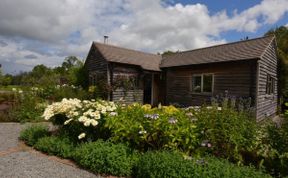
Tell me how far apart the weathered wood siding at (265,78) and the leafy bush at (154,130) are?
761 centimetres

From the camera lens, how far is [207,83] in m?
12.9

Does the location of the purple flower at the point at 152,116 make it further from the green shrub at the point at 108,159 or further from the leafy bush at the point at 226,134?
the leafy bush at the point at 226,134

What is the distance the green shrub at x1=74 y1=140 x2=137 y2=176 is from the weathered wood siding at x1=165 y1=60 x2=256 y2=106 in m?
7.44

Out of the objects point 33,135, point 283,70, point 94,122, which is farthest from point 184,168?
point 283,70

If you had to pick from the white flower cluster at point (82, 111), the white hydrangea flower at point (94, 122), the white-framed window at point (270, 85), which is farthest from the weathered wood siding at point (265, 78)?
the white hydrangea flower at point (94, 122)

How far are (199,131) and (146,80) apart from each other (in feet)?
41.3

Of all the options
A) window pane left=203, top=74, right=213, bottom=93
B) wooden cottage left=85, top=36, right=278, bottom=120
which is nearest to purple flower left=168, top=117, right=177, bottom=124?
wooden cottage left=85, top=36, right=278, bottom=120

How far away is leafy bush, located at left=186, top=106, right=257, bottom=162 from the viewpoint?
4234 millimetres

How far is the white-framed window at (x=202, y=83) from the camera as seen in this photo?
12683 millimetres

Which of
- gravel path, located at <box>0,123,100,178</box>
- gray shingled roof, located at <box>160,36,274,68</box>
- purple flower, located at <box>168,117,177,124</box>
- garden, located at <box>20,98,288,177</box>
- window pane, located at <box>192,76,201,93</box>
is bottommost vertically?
gravel path, located at <box>0,123,100,178</box>

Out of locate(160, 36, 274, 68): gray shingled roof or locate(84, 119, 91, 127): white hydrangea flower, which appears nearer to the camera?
locate(84, 119, 91, 127): white hydrangea flower

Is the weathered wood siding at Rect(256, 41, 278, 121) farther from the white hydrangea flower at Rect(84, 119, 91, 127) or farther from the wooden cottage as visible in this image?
the white hydrangea flower at Rect(84, 119, 91, 127)

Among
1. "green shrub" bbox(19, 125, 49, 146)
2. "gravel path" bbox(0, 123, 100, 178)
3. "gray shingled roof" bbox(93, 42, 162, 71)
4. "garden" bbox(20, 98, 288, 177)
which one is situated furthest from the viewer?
"gray shingled roof" bbox(93, 42, 162, 71)

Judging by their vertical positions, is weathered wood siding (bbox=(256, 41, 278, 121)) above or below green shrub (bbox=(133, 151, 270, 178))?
above
